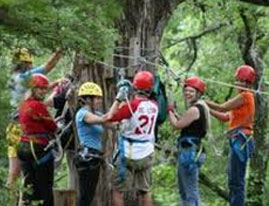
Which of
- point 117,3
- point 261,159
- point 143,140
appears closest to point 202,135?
point 143,140

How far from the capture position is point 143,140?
6.37 m

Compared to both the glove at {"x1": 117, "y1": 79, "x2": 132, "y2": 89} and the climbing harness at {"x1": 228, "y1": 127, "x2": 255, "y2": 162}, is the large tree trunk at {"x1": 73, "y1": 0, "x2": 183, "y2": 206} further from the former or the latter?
the climbing harness at {"x1": 228, "y1": 127, "x2": 255, "y2": 162}

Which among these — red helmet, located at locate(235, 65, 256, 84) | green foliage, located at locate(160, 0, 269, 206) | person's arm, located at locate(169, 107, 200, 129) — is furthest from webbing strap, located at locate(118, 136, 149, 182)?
green foliage, located at locate(160, 0, 269, 206)

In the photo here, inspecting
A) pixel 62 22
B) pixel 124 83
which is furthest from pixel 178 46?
pixel 62 22

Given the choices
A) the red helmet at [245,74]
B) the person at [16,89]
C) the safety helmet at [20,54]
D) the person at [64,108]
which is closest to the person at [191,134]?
the red helmet at [245,74]

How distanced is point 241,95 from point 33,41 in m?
3.07

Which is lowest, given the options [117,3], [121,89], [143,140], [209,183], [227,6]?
[209,183]

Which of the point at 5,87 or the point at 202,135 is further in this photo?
the point at 202,135

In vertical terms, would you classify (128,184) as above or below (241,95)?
below

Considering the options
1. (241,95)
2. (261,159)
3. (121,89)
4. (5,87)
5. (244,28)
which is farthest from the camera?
(244,28)

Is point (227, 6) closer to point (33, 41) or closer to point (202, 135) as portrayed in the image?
point (202, 135)

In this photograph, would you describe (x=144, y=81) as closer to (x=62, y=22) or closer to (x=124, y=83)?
(x=124, y=83)

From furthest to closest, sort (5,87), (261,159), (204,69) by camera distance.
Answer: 1. (204,69)
2. (261,159)
3. (5,87)

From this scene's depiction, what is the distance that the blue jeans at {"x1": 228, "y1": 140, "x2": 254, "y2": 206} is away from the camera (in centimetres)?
692
